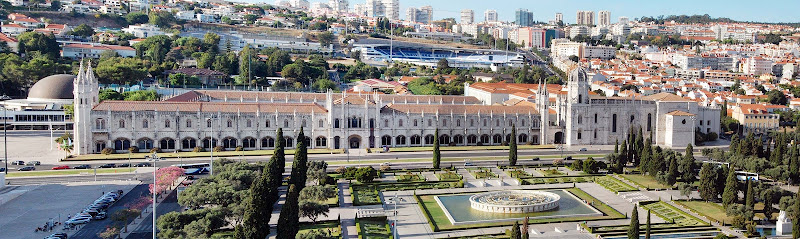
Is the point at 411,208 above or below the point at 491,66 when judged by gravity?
below

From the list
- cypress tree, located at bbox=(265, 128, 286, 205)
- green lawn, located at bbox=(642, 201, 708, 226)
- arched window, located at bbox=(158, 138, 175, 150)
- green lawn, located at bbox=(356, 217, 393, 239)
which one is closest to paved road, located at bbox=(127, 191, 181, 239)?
cypress tree, located at bbox=(265, 128, 286, 205)

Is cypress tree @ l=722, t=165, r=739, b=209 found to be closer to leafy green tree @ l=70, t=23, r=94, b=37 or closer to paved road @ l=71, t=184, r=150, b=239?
paved road @ l=71, t=184, r=150, b=239

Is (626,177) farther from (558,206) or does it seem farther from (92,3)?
(92,3)

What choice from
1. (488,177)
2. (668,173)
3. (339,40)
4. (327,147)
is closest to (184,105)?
(327,147)

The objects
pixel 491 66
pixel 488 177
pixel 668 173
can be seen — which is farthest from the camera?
pixel 491 66

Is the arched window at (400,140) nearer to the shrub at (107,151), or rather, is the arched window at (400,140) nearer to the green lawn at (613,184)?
the green lawn at (613,184)

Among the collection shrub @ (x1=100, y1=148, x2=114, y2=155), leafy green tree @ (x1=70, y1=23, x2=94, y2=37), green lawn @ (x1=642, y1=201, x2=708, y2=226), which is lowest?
green lawn @ (x1=642, y1=201, x2=708, y2=226)

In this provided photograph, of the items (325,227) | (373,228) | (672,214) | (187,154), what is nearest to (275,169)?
(325,227)
